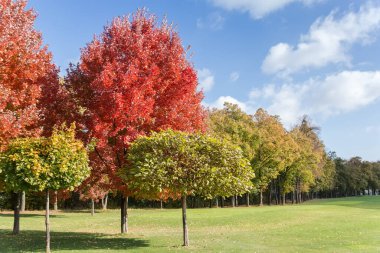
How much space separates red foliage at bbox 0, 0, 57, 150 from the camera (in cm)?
1645

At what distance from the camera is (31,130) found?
741 inches

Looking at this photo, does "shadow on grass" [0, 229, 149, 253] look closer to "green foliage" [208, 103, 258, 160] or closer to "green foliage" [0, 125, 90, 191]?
"green foliage" [0, 125, 90, 191]

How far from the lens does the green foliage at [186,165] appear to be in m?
16.7

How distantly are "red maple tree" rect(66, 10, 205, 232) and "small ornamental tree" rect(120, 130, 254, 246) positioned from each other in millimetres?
2240

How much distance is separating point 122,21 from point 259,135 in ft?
157

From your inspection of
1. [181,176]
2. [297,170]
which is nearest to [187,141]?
[181,176]

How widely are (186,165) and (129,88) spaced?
479 centimetres

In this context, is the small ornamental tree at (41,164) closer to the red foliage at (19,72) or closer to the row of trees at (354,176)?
the red foliage at (19,72)

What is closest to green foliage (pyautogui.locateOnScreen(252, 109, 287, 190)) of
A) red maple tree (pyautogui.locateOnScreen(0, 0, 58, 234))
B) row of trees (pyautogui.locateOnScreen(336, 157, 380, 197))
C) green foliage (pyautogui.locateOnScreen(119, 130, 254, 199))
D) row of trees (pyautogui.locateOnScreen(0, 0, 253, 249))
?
row of trees (pyautogui.locateOnScreen(0, 0, 253, 249))

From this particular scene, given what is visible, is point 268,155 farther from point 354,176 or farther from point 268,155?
point 354,176

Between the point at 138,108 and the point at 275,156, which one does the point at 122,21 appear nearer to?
the point at 138,108

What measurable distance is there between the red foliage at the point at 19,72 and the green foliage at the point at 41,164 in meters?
1.31

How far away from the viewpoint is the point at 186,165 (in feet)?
55.6

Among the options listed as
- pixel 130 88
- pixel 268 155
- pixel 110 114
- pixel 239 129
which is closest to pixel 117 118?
pixel 110 114
